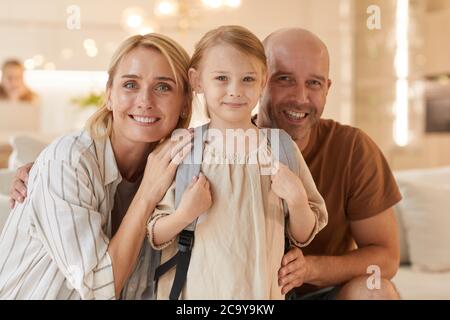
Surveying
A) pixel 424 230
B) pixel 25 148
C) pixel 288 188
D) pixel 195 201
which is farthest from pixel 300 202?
pixel 424 230

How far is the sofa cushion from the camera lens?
1597mm

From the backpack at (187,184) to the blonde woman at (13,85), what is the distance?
0.38 metres

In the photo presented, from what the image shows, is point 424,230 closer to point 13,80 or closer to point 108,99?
point 108,99

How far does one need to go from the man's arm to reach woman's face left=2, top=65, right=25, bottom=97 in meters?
0.61

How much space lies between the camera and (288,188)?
918mm

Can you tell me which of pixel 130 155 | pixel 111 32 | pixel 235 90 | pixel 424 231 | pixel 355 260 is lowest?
pixel 424 231

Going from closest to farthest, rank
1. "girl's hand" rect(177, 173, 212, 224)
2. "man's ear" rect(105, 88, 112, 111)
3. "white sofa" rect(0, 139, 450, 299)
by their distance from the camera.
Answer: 1. "girl's hand" rect(177, 173, 212, 224)
2. "man's ear" rect(105, 88, 112, 111)
3. "white sofa" rect(0, 139, 450, 299)

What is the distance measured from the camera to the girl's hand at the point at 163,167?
949 mm

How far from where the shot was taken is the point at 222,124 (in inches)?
37.3

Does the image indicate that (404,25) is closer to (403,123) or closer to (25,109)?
(403,123)

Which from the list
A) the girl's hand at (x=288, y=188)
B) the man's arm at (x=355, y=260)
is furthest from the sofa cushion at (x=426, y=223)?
the girl's hand at (x=288, y=188)

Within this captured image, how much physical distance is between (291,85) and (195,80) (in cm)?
18

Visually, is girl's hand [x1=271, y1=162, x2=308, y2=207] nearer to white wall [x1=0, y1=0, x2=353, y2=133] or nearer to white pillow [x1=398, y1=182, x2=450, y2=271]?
white wall [x1=0, y1=0, x2=353, y2=133]

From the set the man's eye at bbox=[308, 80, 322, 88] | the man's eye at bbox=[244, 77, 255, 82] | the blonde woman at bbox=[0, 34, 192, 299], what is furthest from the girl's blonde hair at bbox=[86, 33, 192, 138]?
the man's eye at bbox=[308, 80, 322, 88]
